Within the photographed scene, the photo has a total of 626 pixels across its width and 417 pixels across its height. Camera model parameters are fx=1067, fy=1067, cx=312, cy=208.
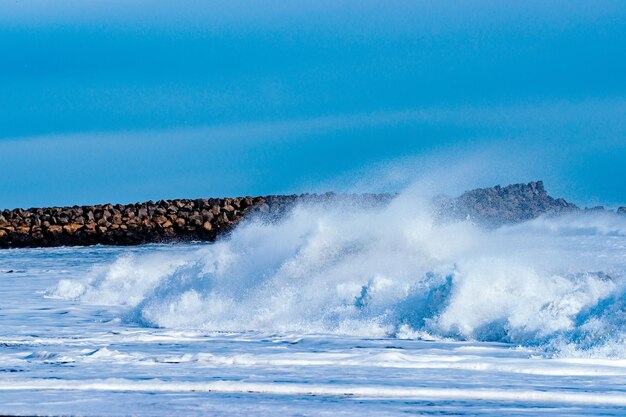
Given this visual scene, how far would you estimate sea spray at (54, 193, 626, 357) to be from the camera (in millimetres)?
8070

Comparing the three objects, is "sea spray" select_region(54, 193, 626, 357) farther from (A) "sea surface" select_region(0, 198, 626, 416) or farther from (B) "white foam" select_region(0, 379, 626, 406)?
(B) "white foam" select_region(0, 379, 626, 406)

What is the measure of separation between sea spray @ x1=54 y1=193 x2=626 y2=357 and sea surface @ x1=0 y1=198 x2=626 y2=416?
0.02m

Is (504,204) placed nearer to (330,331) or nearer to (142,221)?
(142,221)

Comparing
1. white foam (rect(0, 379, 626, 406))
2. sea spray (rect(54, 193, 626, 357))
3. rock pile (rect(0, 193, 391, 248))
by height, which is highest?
rock pile (rect(0, 193, 391, 248))

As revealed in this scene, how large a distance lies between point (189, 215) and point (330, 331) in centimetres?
2229

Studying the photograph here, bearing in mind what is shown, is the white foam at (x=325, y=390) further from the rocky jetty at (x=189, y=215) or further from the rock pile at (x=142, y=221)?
the rock pile at (x=142, y=221)

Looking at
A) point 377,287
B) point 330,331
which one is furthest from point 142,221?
point 330,331

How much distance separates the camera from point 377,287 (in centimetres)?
938

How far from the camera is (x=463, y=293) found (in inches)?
341

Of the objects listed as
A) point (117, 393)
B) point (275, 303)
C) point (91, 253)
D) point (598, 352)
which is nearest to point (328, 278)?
point (275, 303)

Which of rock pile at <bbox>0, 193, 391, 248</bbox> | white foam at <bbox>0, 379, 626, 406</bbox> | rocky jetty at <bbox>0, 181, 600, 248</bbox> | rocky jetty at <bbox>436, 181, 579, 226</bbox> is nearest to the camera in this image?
white foam at <bbox>0, 379, 626, 406</bbox>

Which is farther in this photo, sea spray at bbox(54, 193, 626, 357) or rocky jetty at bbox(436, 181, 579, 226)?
rocky jetty at bbox(436, 181, 579, 226)

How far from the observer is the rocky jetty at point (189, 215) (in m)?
29.6

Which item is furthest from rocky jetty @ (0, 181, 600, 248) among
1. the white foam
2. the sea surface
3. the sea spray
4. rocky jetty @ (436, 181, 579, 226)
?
the white foam
